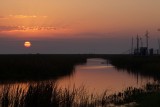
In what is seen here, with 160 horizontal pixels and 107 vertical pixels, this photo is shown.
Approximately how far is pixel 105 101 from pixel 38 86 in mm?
6714

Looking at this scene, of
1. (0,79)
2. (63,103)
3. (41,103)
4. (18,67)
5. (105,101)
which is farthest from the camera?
(18,67)

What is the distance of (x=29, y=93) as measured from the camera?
14.9m

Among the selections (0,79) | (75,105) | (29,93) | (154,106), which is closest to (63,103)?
(75,105)

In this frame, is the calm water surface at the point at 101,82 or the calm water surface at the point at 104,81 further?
the calm water surface at the point at 104,81

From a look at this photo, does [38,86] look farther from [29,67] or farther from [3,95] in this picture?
[29,67]

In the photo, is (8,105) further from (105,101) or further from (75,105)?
(105,101)

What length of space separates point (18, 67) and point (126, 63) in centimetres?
4193

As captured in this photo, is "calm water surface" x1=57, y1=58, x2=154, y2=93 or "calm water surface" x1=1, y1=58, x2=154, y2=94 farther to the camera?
"calm water surface" x1=57, y1=58, x2=154, y2=93

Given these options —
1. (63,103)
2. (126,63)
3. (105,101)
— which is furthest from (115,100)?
(126,63)

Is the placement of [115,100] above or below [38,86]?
below

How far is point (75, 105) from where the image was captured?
1747 cm

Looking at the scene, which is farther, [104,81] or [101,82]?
[104,81]

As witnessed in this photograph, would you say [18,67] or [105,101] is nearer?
[105,101]

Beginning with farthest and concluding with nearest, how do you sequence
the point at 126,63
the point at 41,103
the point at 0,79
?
the point at 126,63
the point at 0,79
the point at 41,103
